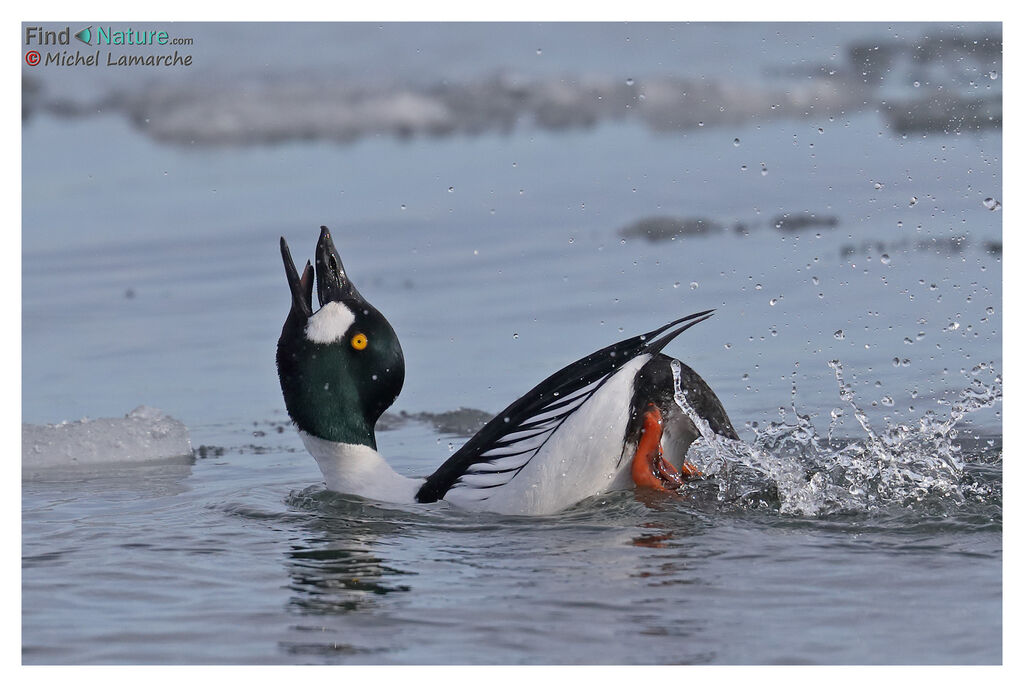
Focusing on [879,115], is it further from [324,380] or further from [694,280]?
[324,380]

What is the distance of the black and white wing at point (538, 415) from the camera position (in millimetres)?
6609

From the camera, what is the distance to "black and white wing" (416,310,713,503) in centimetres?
661

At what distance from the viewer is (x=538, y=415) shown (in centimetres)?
664

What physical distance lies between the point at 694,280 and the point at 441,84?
7148 mm

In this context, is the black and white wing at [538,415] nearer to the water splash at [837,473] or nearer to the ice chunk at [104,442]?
the water splash at [837,473]

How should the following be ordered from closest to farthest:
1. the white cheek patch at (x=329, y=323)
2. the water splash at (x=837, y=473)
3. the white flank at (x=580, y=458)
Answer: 1. the water splash at (x=837, y=473)
2. the white flank at (x=580, y=458)
3. the white cheek patch at (x=329, y=323)

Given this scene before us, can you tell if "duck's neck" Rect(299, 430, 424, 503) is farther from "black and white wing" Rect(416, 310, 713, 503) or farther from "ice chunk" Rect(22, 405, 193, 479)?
"ice chunk" Rect(22, 405, 193, 479)

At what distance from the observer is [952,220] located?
12219 millimetres

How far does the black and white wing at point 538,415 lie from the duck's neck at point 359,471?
34 cm

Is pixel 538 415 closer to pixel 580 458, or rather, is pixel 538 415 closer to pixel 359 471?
pixel 580 458

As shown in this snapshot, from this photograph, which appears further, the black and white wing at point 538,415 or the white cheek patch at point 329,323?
the white cheek patch at point 329,323

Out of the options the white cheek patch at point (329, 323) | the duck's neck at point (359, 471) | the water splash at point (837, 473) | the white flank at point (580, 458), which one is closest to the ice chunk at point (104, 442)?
the duck's neck at point (359, 471)

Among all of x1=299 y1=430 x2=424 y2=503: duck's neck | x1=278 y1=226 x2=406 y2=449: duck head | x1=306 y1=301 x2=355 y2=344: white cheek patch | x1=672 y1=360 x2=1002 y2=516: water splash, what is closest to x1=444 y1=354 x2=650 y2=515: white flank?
x1=672 y1=360 x2=1002 y2=516: water splash

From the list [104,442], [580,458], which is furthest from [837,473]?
[104,442]
